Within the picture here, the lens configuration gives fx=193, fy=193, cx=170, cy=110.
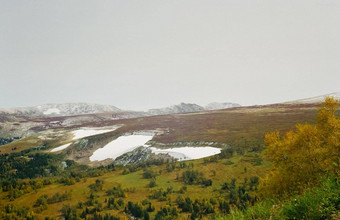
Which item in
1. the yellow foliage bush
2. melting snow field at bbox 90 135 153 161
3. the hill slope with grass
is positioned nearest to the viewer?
the hill slope with grass

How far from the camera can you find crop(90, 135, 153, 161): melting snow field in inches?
1947

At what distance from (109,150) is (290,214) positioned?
52343 millimetres

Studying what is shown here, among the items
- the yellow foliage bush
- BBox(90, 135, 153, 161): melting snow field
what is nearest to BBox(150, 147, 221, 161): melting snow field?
BBox(90, 135, 153, 161): melting snow field

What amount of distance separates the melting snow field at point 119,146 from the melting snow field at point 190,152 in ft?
36.5

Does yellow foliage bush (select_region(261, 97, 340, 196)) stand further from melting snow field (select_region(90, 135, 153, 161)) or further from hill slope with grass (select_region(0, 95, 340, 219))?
melting snow field (select_region(90, 135, 153, 161))

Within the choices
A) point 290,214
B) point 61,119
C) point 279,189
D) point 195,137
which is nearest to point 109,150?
point 195,137

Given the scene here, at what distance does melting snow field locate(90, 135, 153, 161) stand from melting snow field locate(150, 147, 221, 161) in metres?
11.1

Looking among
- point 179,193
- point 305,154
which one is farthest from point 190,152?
point 305,154

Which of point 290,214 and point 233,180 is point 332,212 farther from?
point 233,180

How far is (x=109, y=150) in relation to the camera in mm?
52781

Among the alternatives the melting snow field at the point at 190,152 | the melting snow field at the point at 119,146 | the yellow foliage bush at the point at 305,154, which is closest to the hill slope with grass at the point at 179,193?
the yellow foliage bush at the point at 305,154

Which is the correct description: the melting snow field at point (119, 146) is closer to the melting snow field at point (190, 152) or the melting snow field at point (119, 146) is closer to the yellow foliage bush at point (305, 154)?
the melting snow field at point (190, 152)

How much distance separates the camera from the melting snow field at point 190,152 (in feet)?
115

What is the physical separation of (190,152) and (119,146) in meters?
24.3
